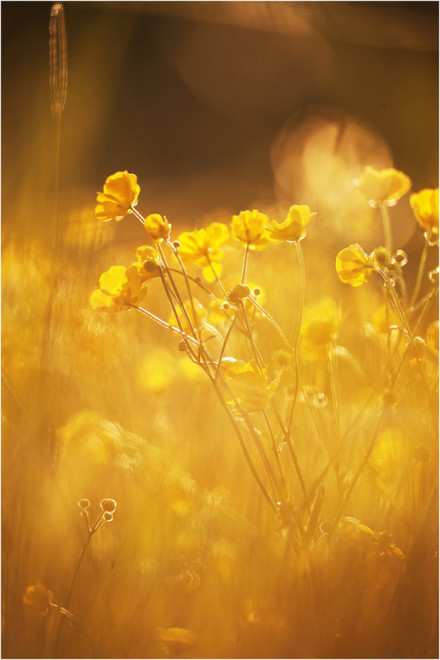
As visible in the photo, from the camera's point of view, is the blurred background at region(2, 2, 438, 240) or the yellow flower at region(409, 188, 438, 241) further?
the blurred background at region(2, 2, 438, 240)

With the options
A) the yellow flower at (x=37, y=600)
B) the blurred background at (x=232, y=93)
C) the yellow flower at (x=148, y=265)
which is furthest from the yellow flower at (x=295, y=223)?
the yellow flower at (x=37, y=600)

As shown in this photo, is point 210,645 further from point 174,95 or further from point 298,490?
point 174,95

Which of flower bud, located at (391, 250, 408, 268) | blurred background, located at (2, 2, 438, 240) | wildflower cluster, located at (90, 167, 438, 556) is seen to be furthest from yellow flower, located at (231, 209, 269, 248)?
blurred background, located at (2, 2, 438, 240)

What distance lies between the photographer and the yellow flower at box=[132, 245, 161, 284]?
A: 36 cm

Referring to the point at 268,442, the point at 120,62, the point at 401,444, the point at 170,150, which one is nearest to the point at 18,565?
the point at 268,442

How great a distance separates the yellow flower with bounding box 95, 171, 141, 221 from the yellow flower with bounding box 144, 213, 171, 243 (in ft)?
0.11

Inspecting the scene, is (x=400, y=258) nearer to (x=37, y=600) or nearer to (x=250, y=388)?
(x=250, y=388)

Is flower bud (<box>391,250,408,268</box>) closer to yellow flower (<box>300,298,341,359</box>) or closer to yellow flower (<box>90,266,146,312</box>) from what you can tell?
yellow flower (<box>300,298,341,359</box>)

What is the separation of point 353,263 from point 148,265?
16 cm

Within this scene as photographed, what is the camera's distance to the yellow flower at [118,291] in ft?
1.22

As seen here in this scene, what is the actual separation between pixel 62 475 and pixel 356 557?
0.26m

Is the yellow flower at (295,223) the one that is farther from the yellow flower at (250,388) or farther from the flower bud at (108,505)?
the flower bud at (108,505)

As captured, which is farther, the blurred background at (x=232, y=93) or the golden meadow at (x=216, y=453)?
the blurred background at (x=232, y=93)

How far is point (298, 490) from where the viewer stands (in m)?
0.42
